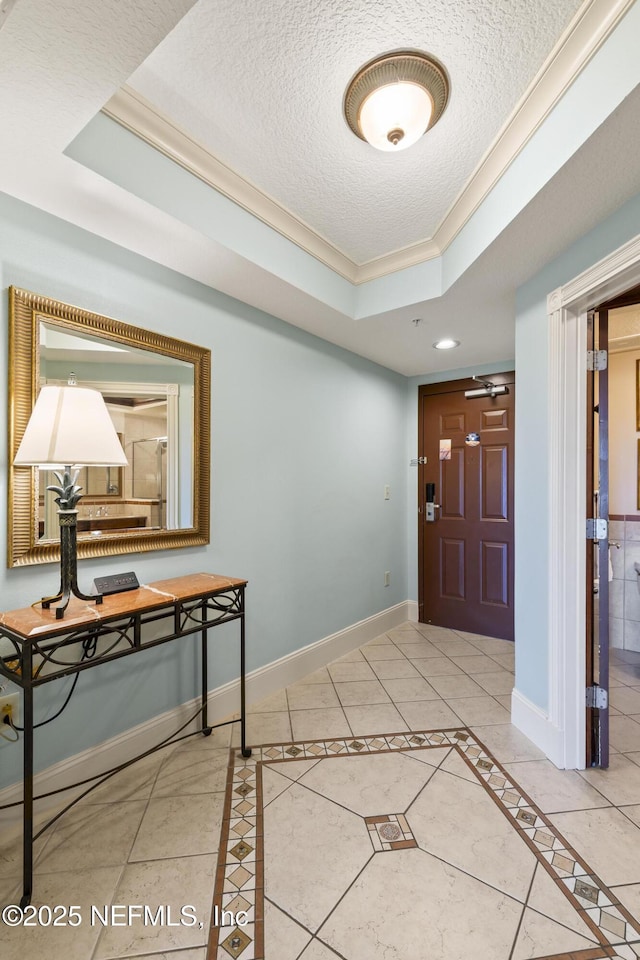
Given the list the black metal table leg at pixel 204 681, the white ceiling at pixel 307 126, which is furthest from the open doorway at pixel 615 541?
the black metal table leg at pixel 204 681

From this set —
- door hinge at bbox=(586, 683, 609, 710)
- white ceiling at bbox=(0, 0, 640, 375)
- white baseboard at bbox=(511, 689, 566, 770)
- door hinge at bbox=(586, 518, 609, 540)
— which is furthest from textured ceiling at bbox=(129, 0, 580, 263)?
white baseboard at bbox=(511, 689, 566, 770)

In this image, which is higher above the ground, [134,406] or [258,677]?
[134,406]

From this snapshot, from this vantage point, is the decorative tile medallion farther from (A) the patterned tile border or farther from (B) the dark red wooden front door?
(B) the dark red wooden front door

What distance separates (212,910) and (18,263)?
88.3 inches

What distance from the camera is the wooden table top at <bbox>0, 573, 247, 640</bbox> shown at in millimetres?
1310

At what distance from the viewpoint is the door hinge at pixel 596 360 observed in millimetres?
1891

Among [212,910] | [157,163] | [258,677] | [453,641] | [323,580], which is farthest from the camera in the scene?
[453,641]

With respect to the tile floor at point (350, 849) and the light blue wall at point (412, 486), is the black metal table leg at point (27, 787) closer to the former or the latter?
the tile floor at point (350, 849)

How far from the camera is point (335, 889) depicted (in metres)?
1.31

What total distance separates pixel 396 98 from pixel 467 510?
2907 mm

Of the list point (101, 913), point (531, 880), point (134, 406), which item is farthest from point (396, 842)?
point (134, 406)

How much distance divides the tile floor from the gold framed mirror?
101 centimetres

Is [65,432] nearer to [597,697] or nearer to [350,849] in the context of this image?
[350,849]

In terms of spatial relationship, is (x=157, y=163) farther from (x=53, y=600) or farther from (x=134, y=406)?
(x=53, y=600)
